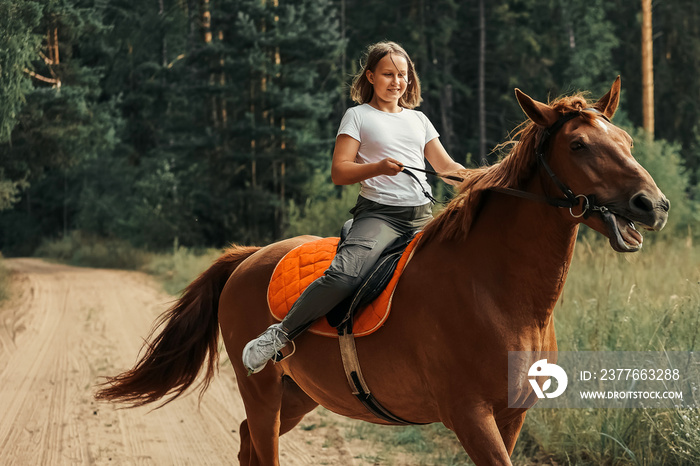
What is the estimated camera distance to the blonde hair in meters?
3.69

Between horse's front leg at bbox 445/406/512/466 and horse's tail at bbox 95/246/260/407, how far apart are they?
2.24 meters

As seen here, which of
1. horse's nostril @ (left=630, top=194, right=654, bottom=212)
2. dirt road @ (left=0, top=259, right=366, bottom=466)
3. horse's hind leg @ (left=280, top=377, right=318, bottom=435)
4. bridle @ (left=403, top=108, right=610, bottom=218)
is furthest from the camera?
dirt road @ (left=0, top=259, right=366, bottom=466)

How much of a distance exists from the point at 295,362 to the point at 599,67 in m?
29.8

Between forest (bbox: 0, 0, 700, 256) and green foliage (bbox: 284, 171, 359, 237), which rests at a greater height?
forest (bbox: 0, 0, 700, 256)

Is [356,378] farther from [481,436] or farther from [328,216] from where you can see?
[328,216]

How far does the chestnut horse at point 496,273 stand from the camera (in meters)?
2.69

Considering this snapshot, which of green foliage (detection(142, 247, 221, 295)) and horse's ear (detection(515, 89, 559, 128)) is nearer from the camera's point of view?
horse's ear (detection(515, 89, 559, 128))

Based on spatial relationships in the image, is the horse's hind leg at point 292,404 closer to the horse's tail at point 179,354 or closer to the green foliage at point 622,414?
the horse's tail at point 179,354

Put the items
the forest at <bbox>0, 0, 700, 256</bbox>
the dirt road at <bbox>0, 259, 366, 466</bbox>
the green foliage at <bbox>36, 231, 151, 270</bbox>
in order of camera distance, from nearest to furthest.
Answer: the dirt road at <bbox>0, 259, 366, 466</bbox>, the forest at <bbox>0, 0, 700, 256</bbox>, the green foliage at <bbox>36, 231, 151, 270</bbox>

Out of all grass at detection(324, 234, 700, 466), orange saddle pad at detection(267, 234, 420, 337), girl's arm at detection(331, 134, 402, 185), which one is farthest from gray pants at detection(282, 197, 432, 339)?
grass at detection(324, 234, 700, 466)

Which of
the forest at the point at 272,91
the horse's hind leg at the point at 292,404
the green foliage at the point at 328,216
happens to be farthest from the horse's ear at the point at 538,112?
the green foliage at the point at 328,216

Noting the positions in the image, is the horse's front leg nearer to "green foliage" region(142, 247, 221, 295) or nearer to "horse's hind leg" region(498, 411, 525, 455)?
"horse's hind leg" region(498, 411, 525, 455)

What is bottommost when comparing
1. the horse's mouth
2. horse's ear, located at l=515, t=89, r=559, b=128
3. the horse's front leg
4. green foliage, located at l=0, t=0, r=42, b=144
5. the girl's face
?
the horse's front leg

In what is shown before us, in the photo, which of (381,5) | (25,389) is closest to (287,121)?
(381,5)
